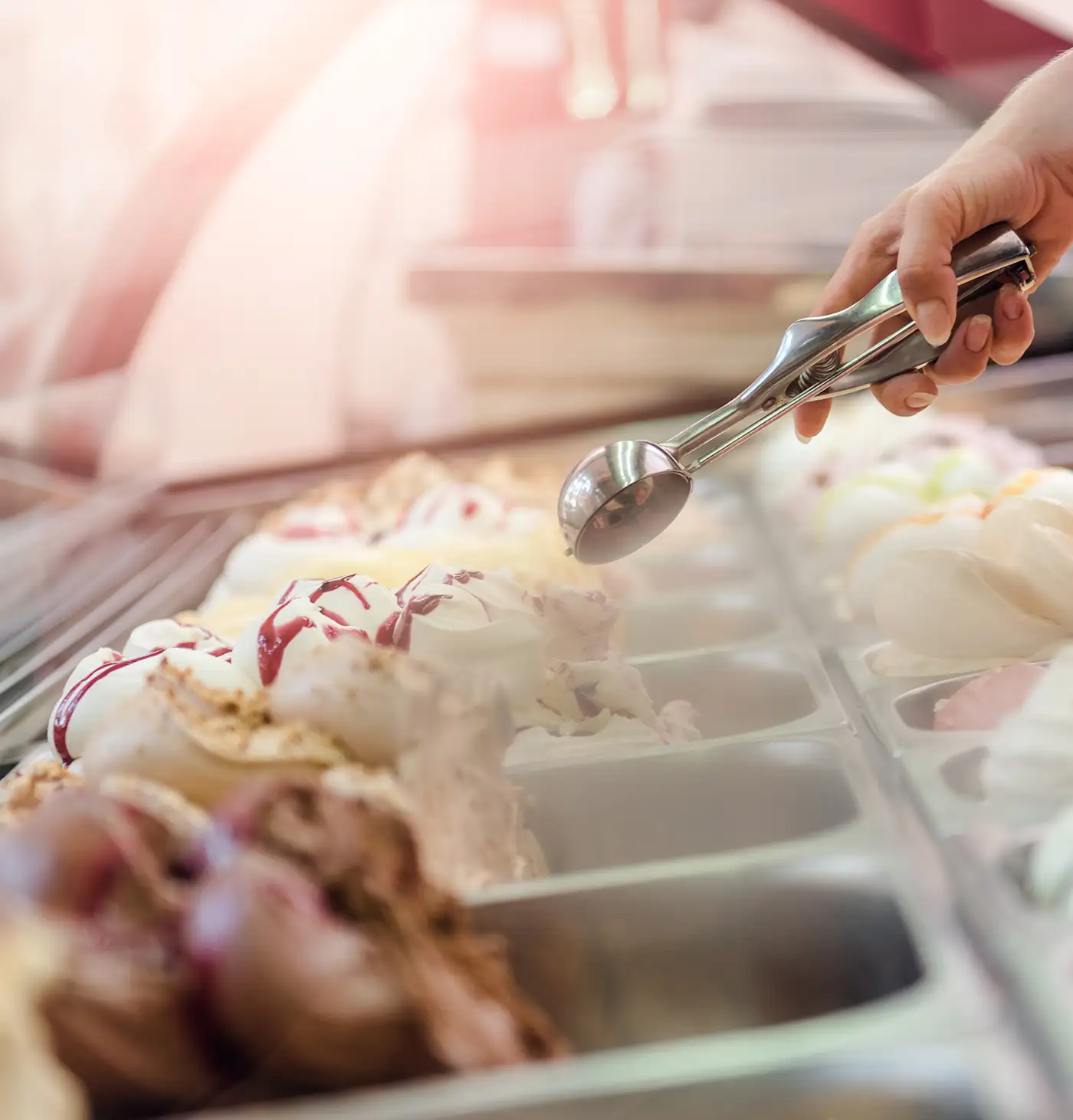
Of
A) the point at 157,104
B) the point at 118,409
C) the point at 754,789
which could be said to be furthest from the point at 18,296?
the point at 754,789

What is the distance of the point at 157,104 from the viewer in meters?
1.89

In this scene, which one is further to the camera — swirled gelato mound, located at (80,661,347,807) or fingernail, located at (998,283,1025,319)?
fingernail, located at (998,283,1025,319)

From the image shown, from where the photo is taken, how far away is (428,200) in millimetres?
2289

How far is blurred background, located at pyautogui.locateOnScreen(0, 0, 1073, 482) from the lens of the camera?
6.09ft

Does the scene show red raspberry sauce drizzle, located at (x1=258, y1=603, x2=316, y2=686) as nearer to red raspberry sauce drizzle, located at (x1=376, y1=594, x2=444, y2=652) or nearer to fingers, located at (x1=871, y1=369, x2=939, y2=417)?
red raspberry sauce drizzle, located at (x1=376, y1=594, x2=444, y2=652)

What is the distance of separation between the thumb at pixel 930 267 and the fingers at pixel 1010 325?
14 centimetres

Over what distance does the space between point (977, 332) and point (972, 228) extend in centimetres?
12

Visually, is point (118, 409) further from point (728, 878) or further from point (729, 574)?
point (728, 878)

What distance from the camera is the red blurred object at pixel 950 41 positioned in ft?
6.48

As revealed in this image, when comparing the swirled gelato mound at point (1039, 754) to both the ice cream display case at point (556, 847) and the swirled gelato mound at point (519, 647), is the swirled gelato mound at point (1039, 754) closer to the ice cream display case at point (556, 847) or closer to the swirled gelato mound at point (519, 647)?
the ice cream display case at point (556, 847)

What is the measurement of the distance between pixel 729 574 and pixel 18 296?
1214mm

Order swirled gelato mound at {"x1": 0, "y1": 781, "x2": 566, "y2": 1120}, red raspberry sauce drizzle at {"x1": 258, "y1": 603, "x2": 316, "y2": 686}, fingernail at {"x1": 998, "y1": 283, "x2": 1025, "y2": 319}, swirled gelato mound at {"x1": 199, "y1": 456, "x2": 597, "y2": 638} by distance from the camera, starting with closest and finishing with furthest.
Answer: swirled gelato mound at {"x1": 0, "y1": 781, "x2": 566, "y2": 1120}, red raspberry sauce drizzle at {"x1": 258, "y1": 603, "x2": 316, "y2": 686}, fingernail at {"x1": 998, "y1": 283, "x2": 1025, "y2": 319}, swirled gelato mound at {"x1": 199, "y1": 456, "x2": 597, "y2": 638}

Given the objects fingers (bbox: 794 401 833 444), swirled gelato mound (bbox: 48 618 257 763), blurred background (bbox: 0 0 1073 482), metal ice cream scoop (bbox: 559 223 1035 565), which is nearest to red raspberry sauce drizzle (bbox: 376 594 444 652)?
swirled gelato mound (bbox: 48 618 257 763)

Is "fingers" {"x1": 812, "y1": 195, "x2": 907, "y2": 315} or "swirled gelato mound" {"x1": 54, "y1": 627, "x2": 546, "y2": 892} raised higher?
"fingers" {"x1": 812, "y1": 195, "x2": 907, "y2": 315}
